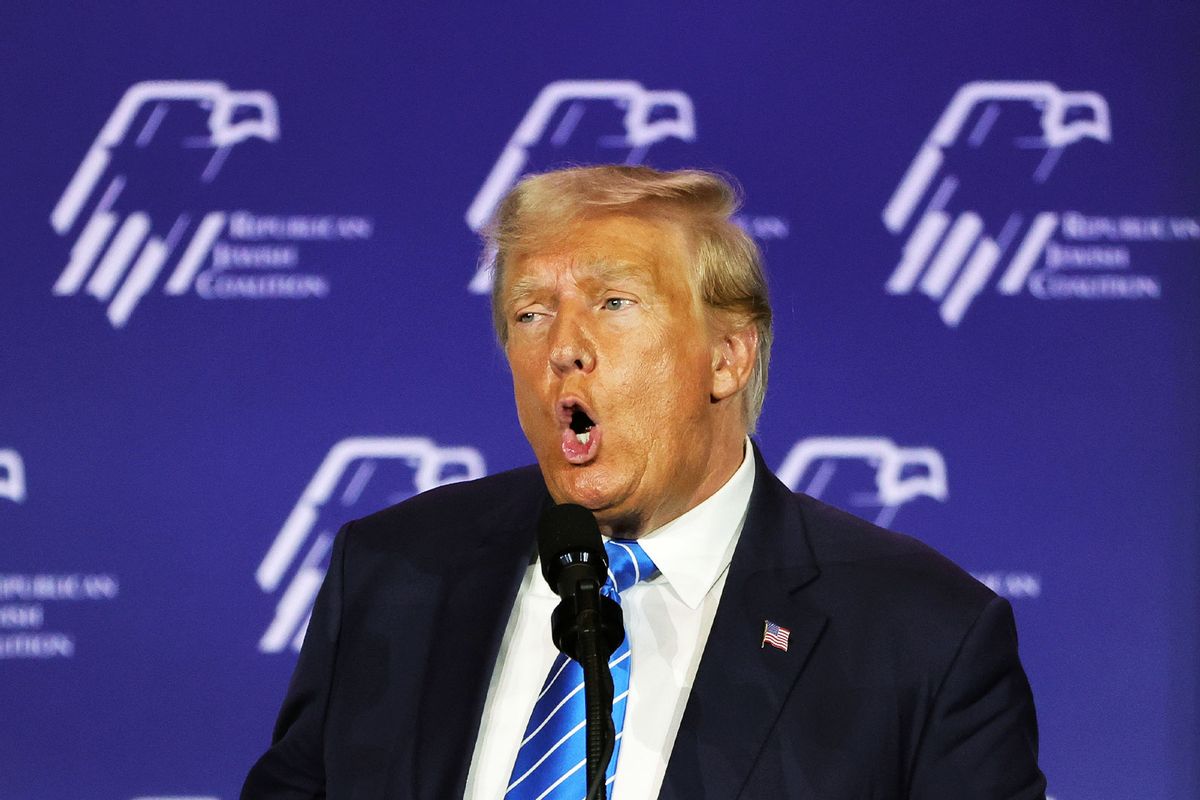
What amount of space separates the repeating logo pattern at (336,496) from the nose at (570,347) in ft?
4.96

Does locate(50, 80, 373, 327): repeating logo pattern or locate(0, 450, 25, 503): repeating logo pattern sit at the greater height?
locate(50, 80, 373, 327): repeating logo pattern

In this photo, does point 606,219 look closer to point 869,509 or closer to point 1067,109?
point 869,509

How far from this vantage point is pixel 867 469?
3.32 meters

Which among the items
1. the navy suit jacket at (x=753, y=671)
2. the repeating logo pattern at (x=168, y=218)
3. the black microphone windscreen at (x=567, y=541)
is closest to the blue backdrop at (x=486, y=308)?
the repeating logo pattern at (x=168, y=218)

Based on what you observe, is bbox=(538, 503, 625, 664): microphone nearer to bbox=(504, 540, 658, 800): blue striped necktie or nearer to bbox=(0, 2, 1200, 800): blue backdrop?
bbox=(504, 540, 658, 800): blue striped necktie

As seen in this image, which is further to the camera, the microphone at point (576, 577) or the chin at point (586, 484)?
the chin at point (586, 484)

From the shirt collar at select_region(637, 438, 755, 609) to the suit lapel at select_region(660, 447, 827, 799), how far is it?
47 millimetres

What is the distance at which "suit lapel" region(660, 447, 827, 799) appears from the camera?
1701 mm

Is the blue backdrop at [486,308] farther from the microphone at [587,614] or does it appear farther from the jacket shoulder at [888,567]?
the microphone at [587,614]

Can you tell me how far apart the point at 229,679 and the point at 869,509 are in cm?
164

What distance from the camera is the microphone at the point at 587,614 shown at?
1.32m

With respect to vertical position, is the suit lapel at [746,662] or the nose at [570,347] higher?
the nose at [570,347]

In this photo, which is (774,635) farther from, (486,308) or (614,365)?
(486,308)


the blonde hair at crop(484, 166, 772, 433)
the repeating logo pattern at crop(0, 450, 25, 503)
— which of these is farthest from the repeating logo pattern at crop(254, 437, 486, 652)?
the blonde hair at crop(484, 166, 772, 433)
